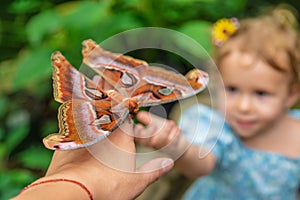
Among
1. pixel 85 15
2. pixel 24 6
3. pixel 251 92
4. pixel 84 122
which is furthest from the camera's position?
pixel 24 6

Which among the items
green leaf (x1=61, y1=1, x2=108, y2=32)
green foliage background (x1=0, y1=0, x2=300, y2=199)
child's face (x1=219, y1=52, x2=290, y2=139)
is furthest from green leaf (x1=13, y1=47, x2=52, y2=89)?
child's face (x1=219, y1=52, x2=290, y2=139)

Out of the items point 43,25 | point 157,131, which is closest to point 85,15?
point 43,25

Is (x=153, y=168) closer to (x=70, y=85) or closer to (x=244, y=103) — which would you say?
(x=70, y=85)

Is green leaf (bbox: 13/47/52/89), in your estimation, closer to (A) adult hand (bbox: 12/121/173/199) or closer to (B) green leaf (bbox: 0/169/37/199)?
(B) green leaf (bbox: 0/169/37/199)

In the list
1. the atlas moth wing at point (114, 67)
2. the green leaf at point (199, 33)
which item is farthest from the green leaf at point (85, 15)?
the atlas moth wing at point (114, 67)

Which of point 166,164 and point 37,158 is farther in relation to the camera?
point 37,158

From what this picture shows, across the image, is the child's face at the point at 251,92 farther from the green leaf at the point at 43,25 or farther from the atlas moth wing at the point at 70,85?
the atlas moth wing at the point at 70,85
